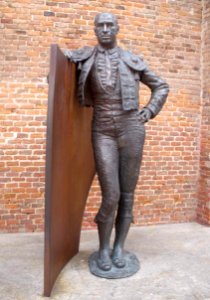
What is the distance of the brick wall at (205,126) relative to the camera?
5562mm

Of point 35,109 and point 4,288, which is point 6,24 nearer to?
point 35,109

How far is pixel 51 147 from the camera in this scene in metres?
2.94

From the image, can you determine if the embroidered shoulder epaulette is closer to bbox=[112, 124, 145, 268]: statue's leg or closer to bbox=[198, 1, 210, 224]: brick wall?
bbox=[112, 124, 145, 268]: statue's leg

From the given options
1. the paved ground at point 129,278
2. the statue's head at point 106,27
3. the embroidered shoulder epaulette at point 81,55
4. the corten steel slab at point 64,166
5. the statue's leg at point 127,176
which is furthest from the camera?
the statue's leg at point 127,176

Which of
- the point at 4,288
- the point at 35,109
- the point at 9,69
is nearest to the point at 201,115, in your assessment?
the point at 35,109

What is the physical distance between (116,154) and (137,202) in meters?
2.11

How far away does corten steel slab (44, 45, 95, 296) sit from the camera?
9.73 ft

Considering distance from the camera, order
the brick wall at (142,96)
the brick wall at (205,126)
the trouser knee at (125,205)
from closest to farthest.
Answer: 1. the trouser knee at (125,205)
2. the brick wall at (142,96)
3. the brick wall at (205,126)

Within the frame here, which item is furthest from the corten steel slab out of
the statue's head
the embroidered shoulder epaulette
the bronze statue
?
the statue's head

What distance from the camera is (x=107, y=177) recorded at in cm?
348

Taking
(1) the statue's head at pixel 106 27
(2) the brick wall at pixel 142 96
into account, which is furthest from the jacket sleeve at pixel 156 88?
(2) the brick wall at pixel 142 96

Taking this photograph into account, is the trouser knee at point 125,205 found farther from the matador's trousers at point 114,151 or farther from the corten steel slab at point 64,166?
the corten steel slab at point 64,166

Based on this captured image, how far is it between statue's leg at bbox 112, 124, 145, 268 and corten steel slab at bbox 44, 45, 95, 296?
1.49 ft

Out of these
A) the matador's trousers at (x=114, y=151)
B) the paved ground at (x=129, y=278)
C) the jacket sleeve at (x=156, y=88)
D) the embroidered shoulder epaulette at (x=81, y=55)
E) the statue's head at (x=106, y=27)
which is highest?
the statue's head at (x=106, y=27)
